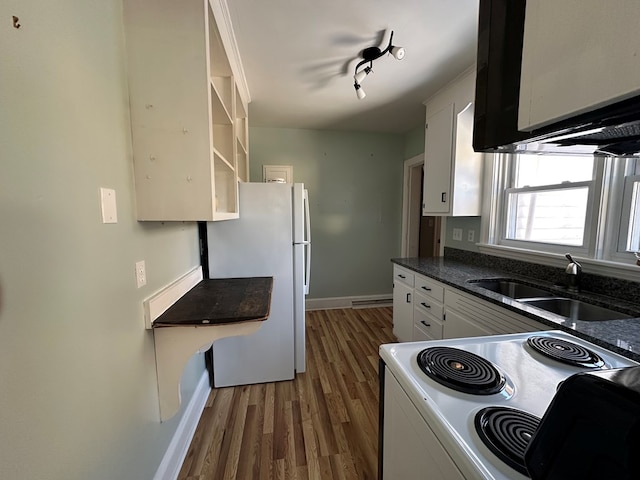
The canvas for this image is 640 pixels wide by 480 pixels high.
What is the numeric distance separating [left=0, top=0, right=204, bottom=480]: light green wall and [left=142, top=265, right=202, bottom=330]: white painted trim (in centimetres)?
5

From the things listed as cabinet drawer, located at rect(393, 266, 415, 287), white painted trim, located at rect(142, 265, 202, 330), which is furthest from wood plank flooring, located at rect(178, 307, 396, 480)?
white painted trim, located at rect(142, 265, 202, 330)

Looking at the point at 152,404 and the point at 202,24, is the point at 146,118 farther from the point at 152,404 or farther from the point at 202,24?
the point at 152,404

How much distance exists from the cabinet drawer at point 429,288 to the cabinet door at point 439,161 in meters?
0.71

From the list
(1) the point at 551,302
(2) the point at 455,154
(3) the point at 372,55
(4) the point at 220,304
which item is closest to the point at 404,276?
(1) the point at 551,302

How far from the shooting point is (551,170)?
191cm

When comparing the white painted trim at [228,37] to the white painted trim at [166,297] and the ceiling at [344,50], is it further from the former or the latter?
the white painted trim at [166,297]

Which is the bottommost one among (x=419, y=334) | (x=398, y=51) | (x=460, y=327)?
(x=419, y=334)

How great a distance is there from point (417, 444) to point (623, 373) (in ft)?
→ 1.50

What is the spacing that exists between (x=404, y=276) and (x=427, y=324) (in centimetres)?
49

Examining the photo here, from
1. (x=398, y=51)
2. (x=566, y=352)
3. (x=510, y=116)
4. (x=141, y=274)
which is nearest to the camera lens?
(x=510, y=116)

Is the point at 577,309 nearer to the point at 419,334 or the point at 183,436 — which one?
the point at 419,334

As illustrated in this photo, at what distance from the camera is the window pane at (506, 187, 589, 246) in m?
1.71

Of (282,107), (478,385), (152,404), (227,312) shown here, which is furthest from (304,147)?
(478,385)

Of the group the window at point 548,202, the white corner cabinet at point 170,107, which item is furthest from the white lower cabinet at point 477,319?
the white corner cabinet at point 170,107
